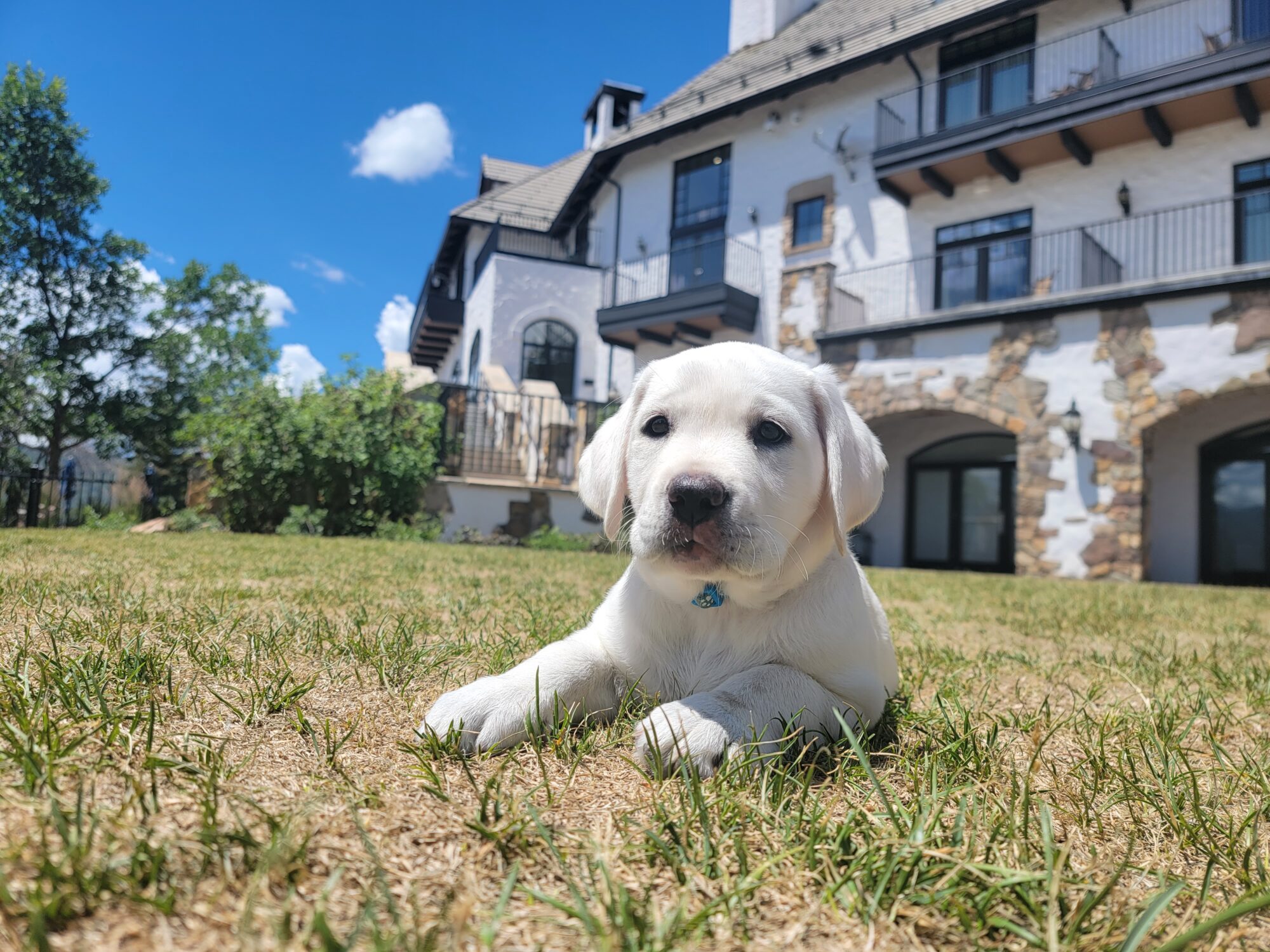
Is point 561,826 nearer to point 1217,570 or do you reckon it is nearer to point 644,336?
point 1217,570

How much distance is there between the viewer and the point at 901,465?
59.4 feet

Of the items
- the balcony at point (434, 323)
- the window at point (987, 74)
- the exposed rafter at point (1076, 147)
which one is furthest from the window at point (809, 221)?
the balcony at point (434, 323)

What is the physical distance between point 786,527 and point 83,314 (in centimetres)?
2578

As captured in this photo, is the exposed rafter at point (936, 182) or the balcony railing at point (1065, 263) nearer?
the balcony railing at point (1065, 263)

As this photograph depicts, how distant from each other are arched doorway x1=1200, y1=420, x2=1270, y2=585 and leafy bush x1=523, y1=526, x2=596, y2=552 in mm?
10963

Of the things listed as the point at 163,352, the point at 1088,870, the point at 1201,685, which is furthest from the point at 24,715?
the point at 163,352

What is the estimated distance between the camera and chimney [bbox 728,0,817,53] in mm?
21766

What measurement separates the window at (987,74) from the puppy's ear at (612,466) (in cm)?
1520

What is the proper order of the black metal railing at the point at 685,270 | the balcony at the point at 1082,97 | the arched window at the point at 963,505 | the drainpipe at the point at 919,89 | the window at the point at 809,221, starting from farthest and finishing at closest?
the black metal railing at the point at 685,270 → the window at the point at 809,221 → the arched window at the point at 963,505 → the drainpipe at the point at 919,89 → the balcony at the point at 1082,97

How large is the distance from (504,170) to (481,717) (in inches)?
1225

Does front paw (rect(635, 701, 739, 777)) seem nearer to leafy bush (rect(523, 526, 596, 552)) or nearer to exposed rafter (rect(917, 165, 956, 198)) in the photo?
leafy bush (rect(523, 526, 596, 552))

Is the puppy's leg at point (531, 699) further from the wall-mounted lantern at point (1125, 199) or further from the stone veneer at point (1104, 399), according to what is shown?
the wall-mounted lantern at point (1125, 199)

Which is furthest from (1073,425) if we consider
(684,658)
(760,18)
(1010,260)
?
(760,18)

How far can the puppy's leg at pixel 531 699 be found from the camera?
5.58ft
